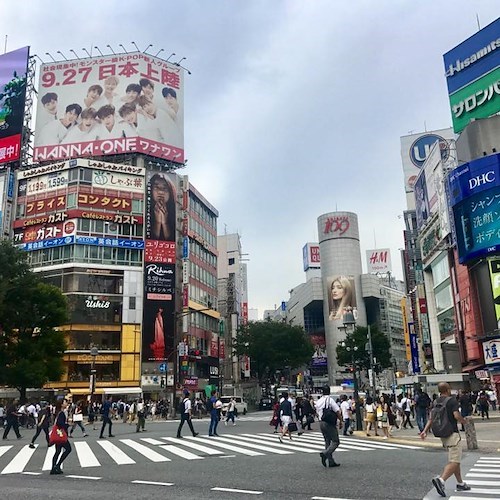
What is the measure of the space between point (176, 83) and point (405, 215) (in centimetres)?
3927

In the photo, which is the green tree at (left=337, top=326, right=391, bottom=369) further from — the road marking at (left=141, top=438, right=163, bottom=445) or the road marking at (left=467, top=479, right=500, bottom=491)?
the road marking at (left=467, top=479, right=500, bottom=491)

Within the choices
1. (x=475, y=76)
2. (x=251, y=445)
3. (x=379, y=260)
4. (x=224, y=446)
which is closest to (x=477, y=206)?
(x=475, y=76)

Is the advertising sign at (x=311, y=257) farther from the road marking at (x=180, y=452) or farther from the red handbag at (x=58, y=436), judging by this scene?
the red handbag at (x=58, y=436)

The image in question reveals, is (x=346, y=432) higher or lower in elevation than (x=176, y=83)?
lower

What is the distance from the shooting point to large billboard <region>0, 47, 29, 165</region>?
62.1 metres

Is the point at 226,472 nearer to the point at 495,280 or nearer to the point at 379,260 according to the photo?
the point at 495,280

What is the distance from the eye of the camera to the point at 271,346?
68062 millimetres

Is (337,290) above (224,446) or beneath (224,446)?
above

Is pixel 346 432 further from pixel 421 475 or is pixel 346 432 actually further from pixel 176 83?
pixel 176 83

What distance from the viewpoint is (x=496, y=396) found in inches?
1473

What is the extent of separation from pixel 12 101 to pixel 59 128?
608 cm

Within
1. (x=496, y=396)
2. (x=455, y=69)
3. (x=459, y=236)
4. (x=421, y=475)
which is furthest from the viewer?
(x=455, y=69)

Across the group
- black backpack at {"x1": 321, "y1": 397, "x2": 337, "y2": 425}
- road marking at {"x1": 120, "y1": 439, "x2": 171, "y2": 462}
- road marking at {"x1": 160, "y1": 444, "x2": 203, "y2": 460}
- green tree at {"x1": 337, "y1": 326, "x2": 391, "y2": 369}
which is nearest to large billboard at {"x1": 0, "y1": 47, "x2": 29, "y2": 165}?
green tree at {"x1": 337, "y1": 326, "x2": 391, "y2": 369}

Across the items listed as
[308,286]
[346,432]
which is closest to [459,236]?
[346,432]
